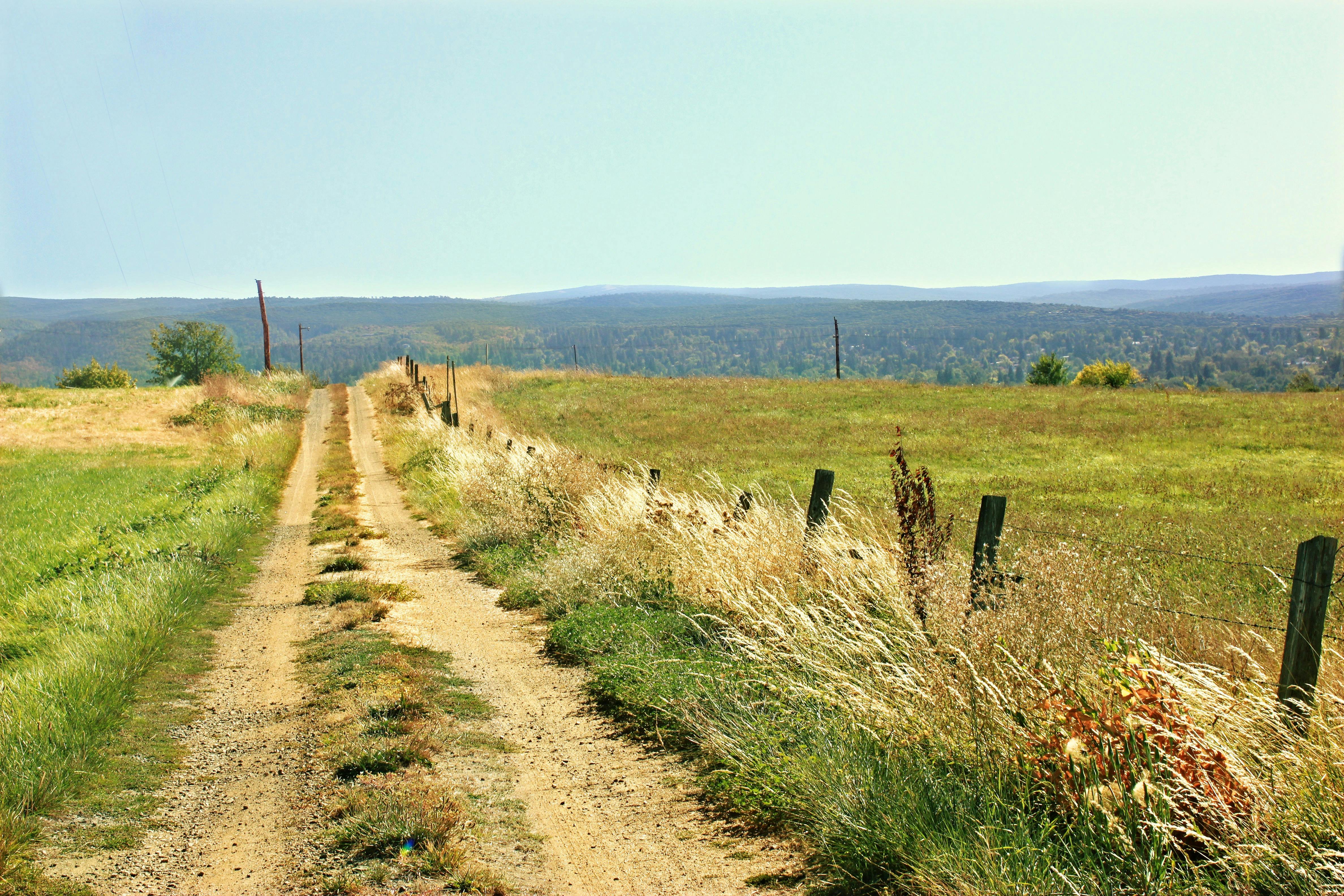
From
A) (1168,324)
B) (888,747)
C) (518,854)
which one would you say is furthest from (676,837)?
(1168,324)

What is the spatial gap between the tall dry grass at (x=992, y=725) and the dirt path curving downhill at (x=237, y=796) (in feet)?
7.81

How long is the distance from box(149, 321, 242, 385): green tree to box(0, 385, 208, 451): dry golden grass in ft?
96.0

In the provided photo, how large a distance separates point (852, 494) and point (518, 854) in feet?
45.8

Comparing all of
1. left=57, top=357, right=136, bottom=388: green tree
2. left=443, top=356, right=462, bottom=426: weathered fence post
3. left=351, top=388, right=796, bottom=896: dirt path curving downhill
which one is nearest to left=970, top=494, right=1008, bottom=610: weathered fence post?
left=351, top=388, right=796, bottom=896: dirt path curving downhill

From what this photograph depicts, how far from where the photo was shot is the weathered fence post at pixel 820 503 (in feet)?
26.1

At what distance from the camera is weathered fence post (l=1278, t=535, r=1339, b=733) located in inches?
163

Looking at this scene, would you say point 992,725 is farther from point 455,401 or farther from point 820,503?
point 455,401

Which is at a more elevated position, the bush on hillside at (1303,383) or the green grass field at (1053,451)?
the green grass field at (1053,451)

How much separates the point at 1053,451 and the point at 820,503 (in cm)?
2007

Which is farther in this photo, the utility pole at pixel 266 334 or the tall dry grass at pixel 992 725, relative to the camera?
the utility pole at pixel 266 334

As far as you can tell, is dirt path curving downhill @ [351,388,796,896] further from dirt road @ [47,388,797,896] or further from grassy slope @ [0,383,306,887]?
grassy slope @ [0,383,306,887]

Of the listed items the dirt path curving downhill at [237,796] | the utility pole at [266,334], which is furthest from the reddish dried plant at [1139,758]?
the utility pole at [266,334]

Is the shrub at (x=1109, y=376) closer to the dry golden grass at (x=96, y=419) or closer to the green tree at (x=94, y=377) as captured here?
the dry golden grass at (x=96, y=419)

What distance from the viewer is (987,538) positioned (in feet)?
19.7
